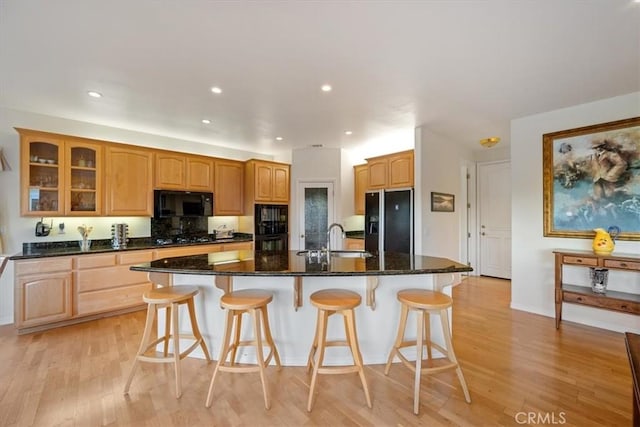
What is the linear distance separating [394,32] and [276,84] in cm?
120

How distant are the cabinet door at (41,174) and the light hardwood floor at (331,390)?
1.48m

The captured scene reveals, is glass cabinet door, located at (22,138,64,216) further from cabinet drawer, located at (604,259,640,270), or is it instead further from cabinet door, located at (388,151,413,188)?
cabinet drawer, located at (604,259,640,270)

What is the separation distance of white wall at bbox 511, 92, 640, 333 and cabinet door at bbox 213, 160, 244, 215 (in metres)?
4.29

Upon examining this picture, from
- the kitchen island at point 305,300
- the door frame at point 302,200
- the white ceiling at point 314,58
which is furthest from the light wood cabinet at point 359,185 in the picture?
the kitchen island at point 305,300

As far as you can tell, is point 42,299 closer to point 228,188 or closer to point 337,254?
point 228,188

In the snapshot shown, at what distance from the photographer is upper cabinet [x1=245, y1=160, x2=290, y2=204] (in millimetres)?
4828

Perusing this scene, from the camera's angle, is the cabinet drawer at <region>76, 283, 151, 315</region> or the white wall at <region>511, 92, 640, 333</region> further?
the cabinet drawer at <region>76, 283, 151, 315</region>

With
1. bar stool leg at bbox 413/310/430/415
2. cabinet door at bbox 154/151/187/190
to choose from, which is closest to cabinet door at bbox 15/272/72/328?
cabinet door at bbox 154/151/187/190

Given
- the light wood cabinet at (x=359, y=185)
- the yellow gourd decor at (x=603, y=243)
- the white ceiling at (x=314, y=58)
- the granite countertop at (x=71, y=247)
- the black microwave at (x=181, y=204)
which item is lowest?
the granite countertop at (x=71, y=247)

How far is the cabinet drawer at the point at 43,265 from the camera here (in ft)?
9.39

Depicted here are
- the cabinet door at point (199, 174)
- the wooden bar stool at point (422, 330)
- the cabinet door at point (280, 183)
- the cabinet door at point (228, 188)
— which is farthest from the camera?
the cabinet door at point (280, 183)

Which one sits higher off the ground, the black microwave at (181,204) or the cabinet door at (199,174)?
the cabinet door at (199,174)

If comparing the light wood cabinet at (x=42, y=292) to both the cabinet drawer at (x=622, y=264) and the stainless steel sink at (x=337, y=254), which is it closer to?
the stainless steel sink at (x=337, y=254)

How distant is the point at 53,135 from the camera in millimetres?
3250
